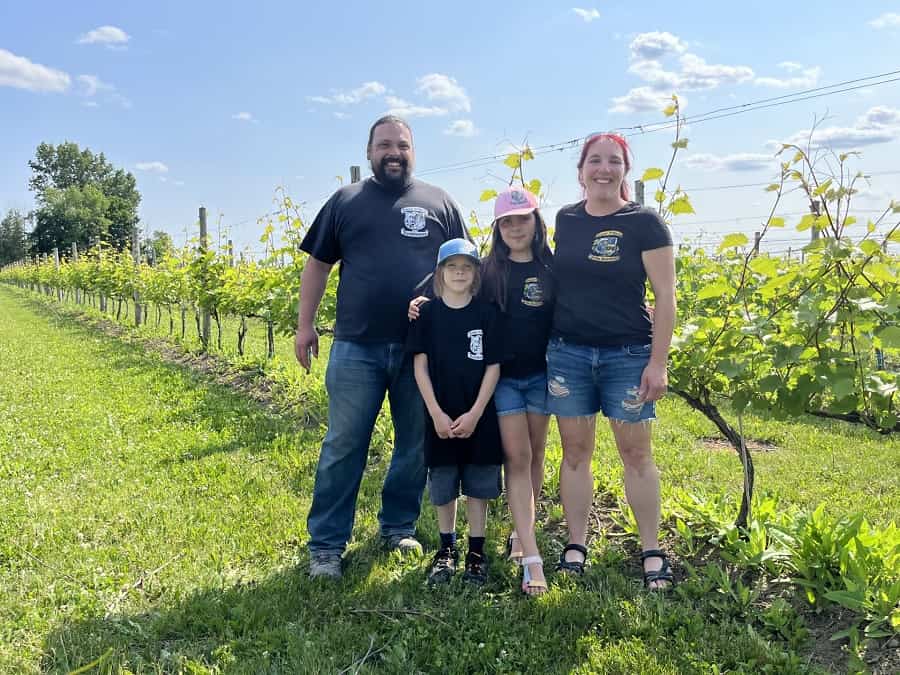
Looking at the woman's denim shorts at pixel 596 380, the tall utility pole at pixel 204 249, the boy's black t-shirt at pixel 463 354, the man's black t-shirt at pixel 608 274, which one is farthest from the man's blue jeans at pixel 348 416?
the tall utility pole at pixel 204 249

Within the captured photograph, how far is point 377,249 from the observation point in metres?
3.12

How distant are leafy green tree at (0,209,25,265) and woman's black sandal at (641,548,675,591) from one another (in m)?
88.2

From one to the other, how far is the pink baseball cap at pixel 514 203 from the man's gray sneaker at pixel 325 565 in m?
1.73

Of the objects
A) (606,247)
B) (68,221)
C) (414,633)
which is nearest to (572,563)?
(414,633)

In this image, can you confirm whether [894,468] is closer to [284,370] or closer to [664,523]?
[664,523]

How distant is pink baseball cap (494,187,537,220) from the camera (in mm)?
2783

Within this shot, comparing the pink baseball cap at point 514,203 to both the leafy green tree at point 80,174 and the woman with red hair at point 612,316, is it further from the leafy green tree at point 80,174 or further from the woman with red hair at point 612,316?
the leafy green tree at point 80,174

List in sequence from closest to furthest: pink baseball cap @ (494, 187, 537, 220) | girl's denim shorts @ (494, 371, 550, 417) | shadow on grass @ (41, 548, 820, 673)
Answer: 1. shadow on grass @ (41, 548, 820, 673)
2. pink baseball cap @ (494, 187, 537, 220)
3. girl's denim shorts @ (494, 371, 550, 417)

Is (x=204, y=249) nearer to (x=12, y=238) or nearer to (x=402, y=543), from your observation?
(x=402, y=543)

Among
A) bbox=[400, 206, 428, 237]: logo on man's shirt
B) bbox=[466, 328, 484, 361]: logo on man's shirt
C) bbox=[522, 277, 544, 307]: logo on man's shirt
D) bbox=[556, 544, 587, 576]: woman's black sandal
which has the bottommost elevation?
bbox=[556, 544, 587, 576]: woman's black sandal

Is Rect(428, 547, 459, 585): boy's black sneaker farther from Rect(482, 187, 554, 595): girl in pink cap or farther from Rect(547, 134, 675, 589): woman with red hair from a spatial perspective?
Rect(547, 134, 675, 589): woman with red hair

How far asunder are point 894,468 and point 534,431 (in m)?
3.42

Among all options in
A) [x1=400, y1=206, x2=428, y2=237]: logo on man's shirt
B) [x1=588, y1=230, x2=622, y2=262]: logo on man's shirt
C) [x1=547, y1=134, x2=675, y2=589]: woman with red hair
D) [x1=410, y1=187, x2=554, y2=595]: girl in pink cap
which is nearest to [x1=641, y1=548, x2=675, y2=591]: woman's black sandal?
[x1=547, y1=134, x2=675, y2=589]: woman with red hair

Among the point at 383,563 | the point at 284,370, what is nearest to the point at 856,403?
the point at 383,563
